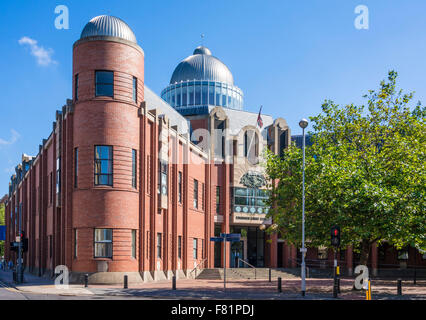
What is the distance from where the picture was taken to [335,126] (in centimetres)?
3039

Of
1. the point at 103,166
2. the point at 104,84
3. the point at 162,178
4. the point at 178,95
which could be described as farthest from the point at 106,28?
the point at 178,95

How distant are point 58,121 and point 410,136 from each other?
76.2ft

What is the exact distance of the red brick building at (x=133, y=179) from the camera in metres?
30.7

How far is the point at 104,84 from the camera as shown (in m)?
31.3

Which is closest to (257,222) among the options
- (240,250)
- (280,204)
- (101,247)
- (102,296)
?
(240,250)

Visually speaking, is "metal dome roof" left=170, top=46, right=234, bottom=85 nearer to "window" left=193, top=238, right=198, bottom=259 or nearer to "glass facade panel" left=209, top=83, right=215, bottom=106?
"glass facade panel" left=209, top=83, right=215, bottom=106

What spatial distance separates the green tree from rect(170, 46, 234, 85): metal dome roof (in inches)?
1236

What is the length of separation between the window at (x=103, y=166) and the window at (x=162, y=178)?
547 cm

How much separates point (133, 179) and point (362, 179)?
1427 centimetres

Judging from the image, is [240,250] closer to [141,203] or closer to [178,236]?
[178,236]

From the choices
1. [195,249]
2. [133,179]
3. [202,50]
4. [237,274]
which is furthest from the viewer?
[202,50]

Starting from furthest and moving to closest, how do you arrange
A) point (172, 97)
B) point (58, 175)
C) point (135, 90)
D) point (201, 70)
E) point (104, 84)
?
point (201, 70)
point (172, 97)
point (58, 175)
point (135, 90)
point (104, 84)

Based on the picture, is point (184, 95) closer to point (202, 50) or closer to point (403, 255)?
point (202, 50)

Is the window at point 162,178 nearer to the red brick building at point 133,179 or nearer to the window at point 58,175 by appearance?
the red brick building at point 133,179
